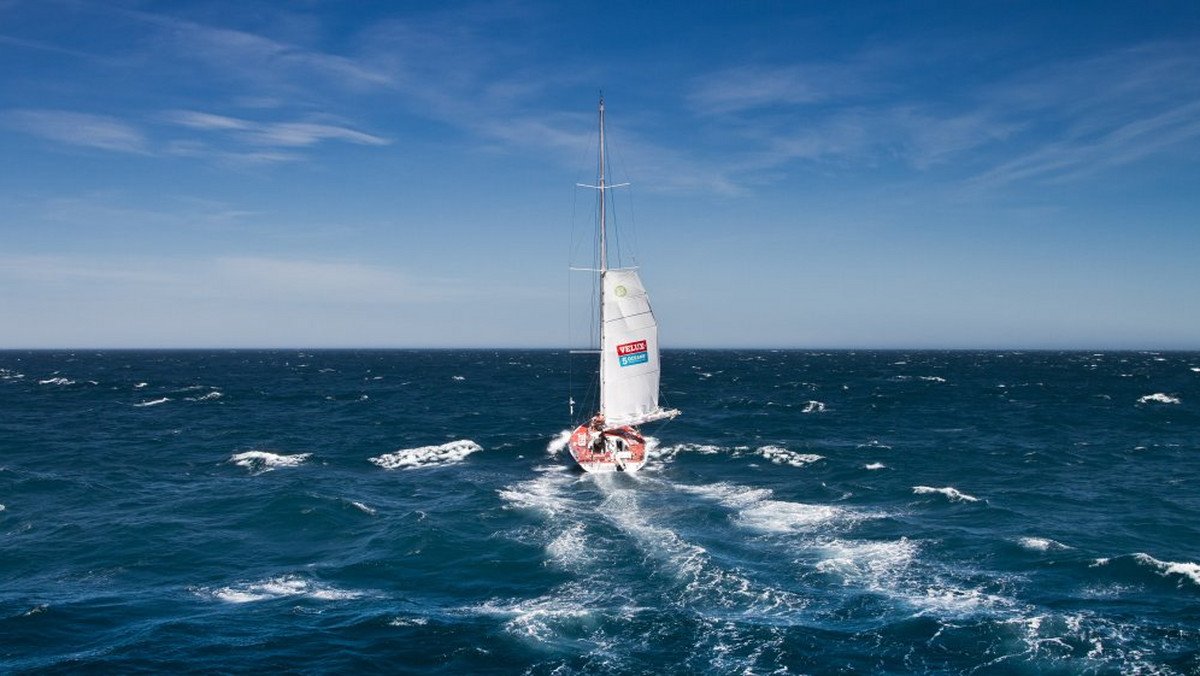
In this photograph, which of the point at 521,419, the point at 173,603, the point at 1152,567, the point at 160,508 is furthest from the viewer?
the point at 521,419

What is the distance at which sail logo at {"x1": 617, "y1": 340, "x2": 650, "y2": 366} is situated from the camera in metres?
54.0

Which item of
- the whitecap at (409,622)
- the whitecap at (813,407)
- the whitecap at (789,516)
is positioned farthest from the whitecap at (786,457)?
the whitecap at (409,622)

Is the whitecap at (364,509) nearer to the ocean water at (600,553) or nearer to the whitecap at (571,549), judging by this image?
the ocean water at (600,553)

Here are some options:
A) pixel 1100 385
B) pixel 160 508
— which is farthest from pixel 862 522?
pixel 1100 385

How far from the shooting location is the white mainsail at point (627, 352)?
173 ft

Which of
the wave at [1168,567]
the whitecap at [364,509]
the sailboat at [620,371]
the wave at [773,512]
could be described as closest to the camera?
the wave at [1168,567]

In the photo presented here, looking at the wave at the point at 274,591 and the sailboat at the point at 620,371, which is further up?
the sailboat at the point at 620,371

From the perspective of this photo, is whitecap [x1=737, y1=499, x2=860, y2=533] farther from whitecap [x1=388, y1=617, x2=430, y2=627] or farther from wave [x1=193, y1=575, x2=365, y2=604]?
wave [x1=193, y1=575, x2=365, y2=604]

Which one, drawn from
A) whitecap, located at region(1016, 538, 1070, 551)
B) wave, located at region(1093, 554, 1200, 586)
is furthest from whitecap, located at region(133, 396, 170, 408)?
wave, located at region(1093, 554, 1200, 586)

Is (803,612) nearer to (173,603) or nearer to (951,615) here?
(951,615)

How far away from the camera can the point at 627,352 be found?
54188 mm

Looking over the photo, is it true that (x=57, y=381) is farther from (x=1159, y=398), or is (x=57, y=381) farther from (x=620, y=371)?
(x=1159, y=398)

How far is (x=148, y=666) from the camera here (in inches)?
945

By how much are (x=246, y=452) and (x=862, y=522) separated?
49.2 meters
